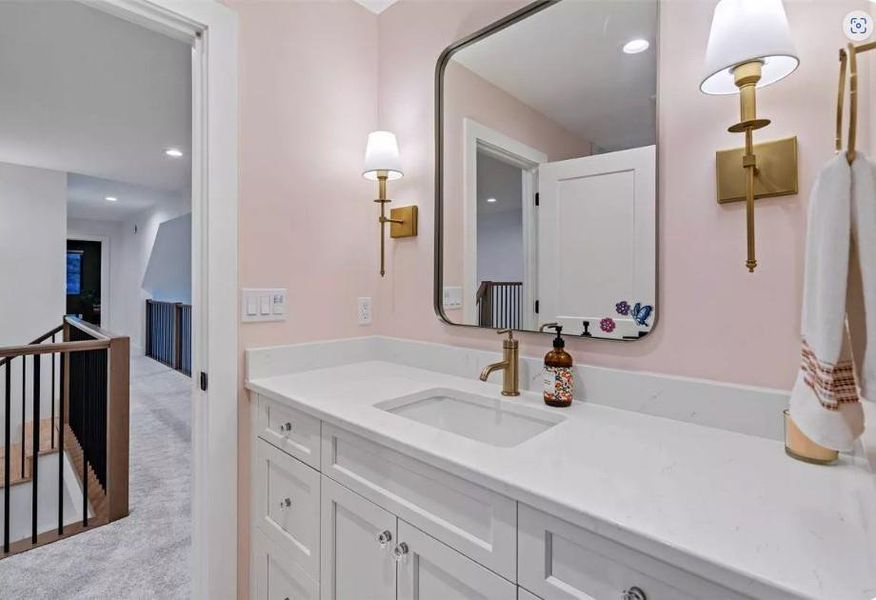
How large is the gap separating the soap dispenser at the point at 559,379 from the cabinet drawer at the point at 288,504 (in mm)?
676

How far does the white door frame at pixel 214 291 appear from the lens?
4.49ft

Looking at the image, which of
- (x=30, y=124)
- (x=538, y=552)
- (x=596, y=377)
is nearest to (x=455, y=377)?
(x=596, y=377)

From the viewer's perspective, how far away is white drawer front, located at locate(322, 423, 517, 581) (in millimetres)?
759

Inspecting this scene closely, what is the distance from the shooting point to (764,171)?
3.11 ft

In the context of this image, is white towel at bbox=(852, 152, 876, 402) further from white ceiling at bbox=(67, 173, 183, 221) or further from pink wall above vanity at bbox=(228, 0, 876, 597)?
white ceiling at bbox=(67, 173, 183, 221)

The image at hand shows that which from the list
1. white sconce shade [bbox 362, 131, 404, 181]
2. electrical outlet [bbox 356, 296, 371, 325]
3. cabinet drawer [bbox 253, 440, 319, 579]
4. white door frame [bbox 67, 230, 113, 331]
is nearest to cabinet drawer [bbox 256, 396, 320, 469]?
cabinet drawer [bbox 253, 440, 319, 579]

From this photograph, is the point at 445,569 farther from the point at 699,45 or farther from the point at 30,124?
the point at 30,124

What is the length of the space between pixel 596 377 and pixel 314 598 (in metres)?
0.98

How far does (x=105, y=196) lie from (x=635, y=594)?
7245mm

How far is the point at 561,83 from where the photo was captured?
1.33m

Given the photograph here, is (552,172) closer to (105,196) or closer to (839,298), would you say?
(839,298)

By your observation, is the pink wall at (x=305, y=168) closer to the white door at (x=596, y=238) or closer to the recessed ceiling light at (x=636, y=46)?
the white door at (x=596, y=238)

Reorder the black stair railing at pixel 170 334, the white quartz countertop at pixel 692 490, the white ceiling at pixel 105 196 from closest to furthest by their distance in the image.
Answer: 1. the white quartz countertop at pixel 692 490
2. the white ceiling at pixel 105 196
3. the black stair railing at pixel 170 334

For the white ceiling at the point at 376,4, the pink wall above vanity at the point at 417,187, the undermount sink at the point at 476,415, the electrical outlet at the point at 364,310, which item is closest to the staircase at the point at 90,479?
the pink wall above vanity at the point at 417,187
